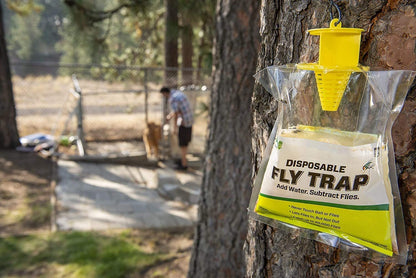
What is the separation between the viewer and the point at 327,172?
0.88m

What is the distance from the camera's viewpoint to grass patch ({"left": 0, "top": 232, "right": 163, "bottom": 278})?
4035 millimetres

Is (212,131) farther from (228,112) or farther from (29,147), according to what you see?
(29,147)

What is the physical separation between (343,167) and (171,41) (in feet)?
32.0

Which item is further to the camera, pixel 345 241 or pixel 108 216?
pixel 108 216

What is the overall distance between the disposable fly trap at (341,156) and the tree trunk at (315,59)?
36 millimetres

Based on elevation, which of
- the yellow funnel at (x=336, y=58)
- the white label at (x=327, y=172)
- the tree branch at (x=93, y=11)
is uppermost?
the tree branch at (x=93, y=11)

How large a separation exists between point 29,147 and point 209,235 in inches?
291

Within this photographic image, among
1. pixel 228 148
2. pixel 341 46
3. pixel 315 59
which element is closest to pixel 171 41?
pixel 228 148

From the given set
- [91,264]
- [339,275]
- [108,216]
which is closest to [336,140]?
[339,275]

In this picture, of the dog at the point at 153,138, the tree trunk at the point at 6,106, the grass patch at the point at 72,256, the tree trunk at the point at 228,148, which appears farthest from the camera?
the dog at the point at 153,138

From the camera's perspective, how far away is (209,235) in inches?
127

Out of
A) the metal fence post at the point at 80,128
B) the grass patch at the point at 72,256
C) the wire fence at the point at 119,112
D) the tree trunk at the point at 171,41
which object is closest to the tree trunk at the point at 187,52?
the wire fence at the point at 119,112

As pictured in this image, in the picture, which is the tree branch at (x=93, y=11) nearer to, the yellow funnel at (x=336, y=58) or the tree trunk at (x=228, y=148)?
the tree trunk at (x=228, y=148)

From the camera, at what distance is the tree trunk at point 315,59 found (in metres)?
0.87
